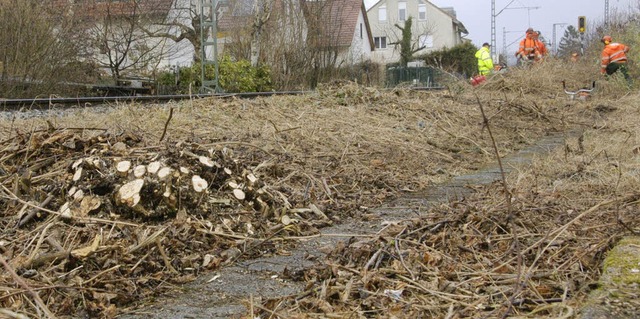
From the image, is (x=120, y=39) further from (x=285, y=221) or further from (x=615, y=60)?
(x=285, y=221)

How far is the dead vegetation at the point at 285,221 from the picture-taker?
3080 millimetres

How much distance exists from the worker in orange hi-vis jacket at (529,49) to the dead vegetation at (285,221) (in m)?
14.0

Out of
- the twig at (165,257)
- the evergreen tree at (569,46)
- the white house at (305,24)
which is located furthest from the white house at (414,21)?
the twig at (165,257)

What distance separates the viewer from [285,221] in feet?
16.8

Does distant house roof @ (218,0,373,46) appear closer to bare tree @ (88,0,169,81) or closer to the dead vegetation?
bare tree @ (88,0,169,81)

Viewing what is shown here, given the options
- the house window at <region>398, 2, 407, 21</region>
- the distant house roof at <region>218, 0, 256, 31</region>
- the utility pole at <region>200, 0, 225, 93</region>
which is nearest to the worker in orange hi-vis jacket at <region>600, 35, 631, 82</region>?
the utility pole at <region>200, 0, 225, 93</region>

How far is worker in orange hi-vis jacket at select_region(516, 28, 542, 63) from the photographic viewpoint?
70.9ft

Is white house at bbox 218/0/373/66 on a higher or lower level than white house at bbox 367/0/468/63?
lower

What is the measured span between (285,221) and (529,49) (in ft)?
61.5

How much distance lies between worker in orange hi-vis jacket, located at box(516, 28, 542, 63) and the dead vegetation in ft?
46.0

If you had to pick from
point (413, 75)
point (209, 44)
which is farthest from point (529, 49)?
point (209, 44)

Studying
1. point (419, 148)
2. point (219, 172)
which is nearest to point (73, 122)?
point (219, 172)

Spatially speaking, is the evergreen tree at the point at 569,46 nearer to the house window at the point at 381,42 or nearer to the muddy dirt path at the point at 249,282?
the house window at the point at 381,42

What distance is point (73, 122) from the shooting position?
7.90 m
